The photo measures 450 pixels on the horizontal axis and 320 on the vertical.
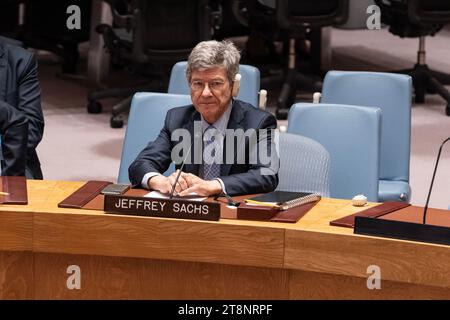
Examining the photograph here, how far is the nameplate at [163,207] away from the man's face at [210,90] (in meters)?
0.62

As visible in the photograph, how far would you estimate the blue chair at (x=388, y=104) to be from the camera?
5.21 meters

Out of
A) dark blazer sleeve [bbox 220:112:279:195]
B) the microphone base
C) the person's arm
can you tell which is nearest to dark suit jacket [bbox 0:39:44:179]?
the person's arm

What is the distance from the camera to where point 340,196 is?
4.77m

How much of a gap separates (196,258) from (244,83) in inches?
74.3

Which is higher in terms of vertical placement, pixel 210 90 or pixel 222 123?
pixel 210 90

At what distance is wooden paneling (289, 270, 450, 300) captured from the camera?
336 centimetres

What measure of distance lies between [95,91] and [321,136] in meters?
3.59

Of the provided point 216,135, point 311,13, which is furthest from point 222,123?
point 311,13

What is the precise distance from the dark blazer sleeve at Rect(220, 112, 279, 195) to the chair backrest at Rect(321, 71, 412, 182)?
1119 millimetres

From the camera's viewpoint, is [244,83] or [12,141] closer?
[12,141]

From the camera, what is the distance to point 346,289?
3457mm

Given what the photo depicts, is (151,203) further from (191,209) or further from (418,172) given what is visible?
(418,172)

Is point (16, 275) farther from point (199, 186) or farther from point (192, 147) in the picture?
point (192, 147)

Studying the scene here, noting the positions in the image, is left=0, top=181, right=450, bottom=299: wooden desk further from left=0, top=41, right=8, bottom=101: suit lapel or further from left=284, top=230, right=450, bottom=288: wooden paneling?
left=0, top=41, right=8, bottom=101: suit lapel
